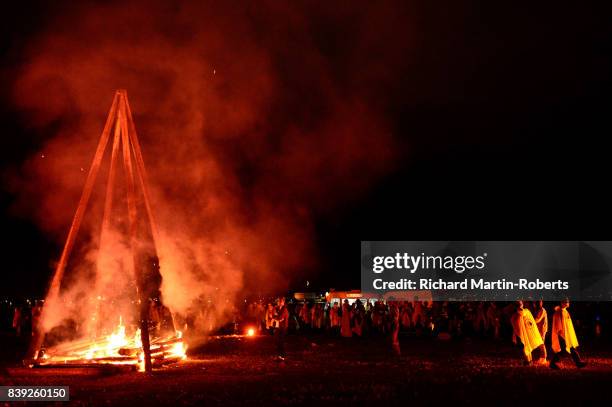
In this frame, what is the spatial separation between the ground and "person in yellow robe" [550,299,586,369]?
38 cm

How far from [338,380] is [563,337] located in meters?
6.41

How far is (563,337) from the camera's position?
17.6 meters

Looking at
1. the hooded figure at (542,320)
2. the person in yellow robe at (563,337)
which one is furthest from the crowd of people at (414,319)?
the person in yellow robe at (563,337)

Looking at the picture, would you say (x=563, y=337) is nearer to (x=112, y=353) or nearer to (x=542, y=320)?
(x=542, y=320)

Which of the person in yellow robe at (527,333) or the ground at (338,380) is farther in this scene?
the person in yellow robe at (527,333)

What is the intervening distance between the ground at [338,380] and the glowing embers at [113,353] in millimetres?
377

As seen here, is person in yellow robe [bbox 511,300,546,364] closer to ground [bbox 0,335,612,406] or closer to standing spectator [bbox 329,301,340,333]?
ground [bbox 0,335,612,406]

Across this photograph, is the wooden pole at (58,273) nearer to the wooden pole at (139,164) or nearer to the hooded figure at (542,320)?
the wooden pole at (139,164)

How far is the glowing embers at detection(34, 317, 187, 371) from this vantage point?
1616 cm

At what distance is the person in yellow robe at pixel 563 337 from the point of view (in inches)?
684

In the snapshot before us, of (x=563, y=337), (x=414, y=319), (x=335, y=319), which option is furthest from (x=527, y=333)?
(x=335, y=319)

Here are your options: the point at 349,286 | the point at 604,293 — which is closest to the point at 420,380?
the point at 604,293

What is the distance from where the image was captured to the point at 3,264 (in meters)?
51.0

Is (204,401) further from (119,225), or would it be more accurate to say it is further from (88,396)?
(119,225)
